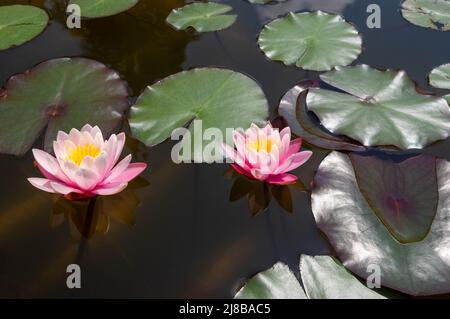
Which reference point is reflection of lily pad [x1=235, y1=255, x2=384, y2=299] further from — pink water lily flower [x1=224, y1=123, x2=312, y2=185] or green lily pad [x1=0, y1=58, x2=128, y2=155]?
green lily pad [x1=0, y1=58, x2=128, y2=155]

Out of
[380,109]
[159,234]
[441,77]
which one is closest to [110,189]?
[159,234]

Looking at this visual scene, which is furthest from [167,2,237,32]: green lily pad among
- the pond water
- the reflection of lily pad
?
the reflection of lily pad

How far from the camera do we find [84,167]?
1.47 meters

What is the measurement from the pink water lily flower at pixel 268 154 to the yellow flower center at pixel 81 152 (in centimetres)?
48

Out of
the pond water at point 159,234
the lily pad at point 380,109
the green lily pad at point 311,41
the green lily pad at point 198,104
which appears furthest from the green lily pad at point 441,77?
the green lily pad at point 198,104

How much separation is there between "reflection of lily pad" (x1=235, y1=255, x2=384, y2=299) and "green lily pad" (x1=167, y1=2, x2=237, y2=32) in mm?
1553

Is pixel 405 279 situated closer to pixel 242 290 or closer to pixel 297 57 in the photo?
pixel 242 290

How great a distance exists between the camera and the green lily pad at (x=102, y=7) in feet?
8.59

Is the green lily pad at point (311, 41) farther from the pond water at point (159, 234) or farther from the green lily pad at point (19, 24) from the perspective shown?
the green lily pad at point (19, 24)

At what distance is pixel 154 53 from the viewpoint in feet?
7.73
